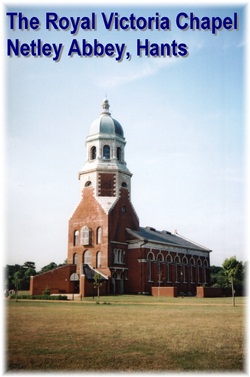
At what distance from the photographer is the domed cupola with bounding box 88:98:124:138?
5522 centimetres

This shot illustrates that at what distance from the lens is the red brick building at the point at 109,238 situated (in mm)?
47812

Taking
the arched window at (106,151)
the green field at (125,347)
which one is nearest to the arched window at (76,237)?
the arched window at (106,151)

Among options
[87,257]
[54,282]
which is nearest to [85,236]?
[87,257]

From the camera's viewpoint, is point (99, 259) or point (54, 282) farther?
point (99, 259)

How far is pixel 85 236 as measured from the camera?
51.3m

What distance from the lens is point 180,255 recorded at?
2443 inches

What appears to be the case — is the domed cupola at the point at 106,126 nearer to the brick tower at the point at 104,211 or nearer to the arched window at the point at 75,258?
the brick tower at the point at 104,211

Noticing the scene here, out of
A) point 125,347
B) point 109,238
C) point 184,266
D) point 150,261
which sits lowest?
point 125,347

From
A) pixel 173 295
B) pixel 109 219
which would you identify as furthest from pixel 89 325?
pixel 109 219

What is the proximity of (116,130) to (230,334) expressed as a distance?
44844 millimetres

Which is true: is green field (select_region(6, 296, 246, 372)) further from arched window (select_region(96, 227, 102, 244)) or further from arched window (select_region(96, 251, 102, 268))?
arched window (select_region(96, 227, 102, 244))

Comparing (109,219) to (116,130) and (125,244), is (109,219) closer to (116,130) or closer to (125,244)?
(125,244)

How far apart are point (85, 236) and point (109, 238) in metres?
3.76

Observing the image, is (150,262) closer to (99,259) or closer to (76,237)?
(99,259)
